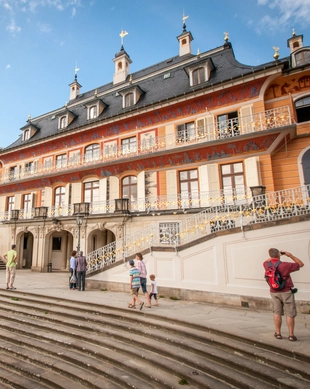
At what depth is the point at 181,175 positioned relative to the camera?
1548cm

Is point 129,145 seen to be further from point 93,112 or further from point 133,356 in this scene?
point 133,356

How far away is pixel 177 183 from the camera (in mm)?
15305

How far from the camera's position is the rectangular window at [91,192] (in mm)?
18141

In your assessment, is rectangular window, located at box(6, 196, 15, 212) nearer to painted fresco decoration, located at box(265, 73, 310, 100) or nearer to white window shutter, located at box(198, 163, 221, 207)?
white window shutter, located at box(198, 163, 221, 207)

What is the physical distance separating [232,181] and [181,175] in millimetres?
3161

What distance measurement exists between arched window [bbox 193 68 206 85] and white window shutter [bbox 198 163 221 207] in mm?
6176

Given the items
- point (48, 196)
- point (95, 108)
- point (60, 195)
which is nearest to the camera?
point (60, 195)

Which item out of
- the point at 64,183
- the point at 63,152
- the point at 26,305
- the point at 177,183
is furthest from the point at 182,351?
the point at 63,152

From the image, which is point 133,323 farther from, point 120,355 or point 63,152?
point 63,152

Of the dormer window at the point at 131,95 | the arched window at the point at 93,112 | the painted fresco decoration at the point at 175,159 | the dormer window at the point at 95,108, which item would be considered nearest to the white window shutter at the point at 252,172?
the painted fresco decoration at the point at 175,159

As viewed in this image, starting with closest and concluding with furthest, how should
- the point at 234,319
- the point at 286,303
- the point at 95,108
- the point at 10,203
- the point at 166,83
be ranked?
the point at 286,303 → the point at 234,319 → the point at 166,83 → the point at 95,108 → the point at 10,203

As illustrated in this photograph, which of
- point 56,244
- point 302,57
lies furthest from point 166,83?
point 56,244

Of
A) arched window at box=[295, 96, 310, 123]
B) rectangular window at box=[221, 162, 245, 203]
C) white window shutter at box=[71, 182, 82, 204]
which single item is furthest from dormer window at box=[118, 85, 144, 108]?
arched window at box=[295, 96, 310, 123]

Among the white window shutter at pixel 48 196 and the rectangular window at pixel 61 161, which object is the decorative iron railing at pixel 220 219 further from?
the rectangular window at pixel 61 161
